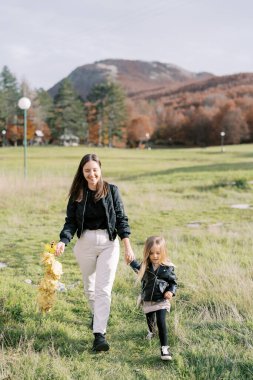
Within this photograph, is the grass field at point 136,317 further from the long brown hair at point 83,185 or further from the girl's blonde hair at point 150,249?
the long brown hair at point 83,185

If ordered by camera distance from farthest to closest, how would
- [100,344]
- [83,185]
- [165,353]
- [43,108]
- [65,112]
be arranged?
[43,108] → [65,112] → [83,185] → [100,344] → [165,353]

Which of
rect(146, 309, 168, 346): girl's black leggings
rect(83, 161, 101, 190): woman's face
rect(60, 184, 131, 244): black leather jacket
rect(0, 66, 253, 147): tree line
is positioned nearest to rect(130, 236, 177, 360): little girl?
rect(146, 309, 168, 346): girl's black leggings

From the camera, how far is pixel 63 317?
4.63 m

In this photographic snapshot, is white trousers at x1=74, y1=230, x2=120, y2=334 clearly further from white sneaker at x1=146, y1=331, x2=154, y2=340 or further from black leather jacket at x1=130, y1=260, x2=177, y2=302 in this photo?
white sneaker at x1=146, y1=331, x2=154, y2=340

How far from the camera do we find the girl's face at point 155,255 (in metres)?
4.00

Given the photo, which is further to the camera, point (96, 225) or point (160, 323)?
point (96, 225)

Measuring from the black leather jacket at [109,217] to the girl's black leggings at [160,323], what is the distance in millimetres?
731

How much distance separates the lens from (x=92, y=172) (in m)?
4.09

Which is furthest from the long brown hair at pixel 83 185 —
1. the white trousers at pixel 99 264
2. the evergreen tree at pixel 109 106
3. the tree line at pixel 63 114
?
the evergreen tree at pixel 109 106

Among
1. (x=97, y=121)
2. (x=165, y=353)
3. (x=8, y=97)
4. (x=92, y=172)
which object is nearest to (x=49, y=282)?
(x=92, y=172)

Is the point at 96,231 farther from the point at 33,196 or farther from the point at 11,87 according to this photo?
the point at 11,87

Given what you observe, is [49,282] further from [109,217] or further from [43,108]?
[43,108]

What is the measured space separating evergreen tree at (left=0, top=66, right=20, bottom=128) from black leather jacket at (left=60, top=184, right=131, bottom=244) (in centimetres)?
6569

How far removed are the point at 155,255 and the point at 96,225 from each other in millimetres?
585
